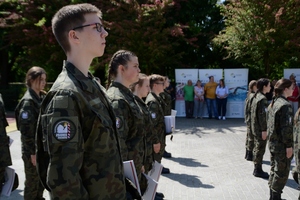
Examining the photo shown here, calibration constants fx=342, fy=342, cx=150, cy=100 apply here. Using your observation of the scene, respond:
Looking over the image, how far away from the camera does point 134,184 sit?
2434 mm

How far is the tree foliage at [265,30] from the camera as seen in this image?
50.3ft

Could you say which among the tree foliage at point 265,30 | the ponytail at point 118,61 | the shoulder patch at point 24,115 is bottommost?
the shoulder patch at point 24,115

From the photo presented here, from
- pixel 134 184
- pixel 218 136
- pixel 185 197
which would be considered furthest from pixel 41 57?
pixel 134 184

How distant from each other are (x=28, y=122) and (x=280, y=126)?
365cm

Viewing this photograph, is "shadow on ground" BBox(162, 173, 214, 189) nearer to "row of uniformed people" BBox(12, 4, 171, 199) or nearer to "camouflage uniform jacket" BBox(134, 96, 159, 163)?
"camouflage uniform jacket" BBox(134, 96, 159, 163)

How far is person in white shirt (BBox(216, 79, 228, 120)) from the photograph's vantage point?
16.5 m

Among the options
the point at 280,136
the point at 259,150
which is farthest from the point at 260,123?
the point at 280,136

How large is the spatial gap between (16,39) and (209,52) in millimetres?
11147

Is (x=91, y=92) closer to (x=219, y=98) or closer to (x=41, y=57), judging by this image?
(x=219, y=98)

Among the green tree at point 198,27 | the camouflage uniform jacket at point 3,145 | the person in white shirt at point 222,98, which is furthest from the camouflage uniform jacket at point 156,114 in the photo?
the green tree at point 198,27

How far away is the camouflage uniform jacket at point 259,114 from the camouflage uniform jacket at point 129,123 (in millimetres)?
4059

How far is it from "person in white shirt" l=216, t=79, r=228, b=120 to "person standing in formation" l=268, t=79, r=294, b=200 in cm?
1113

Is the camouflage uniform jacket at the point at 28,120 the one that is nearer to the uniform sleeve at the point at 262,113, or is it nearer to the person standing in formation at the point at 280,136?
the person standing in formation at the point at 280,136

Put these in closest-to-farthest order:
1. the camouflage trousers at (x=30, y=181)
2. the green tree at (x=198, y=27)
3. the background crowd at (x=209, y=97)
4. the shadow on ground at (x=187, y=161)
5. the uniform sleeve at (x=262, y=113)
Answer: the camouflage trousers at (x=30, y=181) < the uniform sleeve at (x=262, y=113) < the shadow on ground at (x=187, y=161) < the background crowd at (x=209, y=97) < the green tree at (x=198, y=27)
